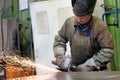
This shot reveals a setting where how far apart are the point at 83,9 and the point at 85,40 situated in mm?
A: 309

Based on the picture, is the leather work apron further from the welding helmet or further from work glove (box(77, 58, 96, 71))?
the welding helmet

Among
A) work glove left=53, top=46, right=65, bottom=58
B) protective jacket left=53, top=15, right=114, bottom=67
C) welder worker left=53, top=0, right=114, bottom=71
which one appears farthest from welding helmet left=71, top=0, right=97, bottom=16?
work glove left=53, top=46, right=65, bottom=58

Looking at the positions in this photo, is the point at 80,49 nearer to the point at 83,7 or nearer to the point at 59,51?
the point at 59,51

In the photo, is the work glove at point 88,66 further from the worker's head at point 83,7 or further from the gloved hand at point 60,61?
the worker's head at point 83,7

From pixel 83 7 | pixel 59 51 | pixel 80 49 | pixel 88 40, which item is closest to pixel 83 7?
pixel 83 7

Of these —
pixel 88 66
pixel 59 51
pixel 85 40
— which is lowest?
pixel 88 66

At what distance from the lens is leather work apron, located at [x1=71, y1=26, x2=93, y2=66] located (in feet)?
8.69

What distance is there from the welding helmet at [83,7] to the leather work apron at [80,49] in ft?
0.75

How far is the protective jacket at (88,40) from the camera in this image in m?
2.55

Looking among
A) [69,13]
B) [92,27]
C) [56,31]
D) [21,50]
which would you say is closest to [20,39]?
[21,50]

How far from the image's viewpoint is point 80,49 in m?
2.69

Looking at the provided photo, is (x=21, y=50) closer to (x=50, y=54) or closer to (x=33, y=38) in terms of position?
(x=33, y=38)

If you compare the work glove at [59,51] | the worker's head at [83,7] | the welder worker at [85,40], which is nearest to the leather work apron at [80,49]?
the welder worker at [85,40]

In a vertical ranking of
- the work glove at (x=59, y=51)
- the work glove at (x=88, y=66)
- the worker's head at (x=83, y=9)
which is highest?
the worker's head at (x=83, y=9)
